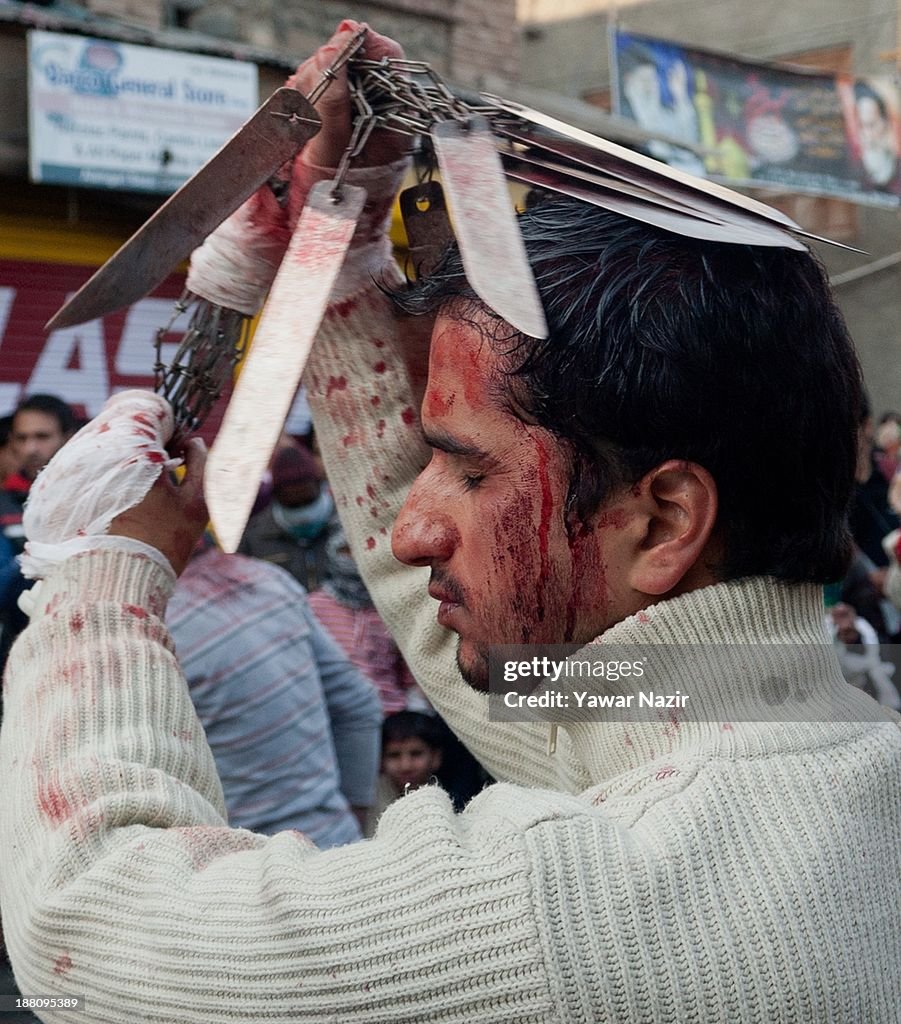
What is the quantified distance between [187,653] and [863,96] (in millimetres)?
10613

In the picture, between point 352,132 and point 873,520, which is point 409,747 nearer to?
point 873,520

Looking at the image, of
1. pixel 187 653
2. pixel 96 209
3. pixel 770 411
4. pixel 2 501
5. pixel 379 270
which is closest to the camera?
pixel 770 411

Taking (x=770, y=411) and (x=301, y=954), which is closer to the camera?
(x=301, y=954)

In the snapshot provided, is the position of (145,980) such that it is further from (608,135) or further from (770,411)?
(608,135)

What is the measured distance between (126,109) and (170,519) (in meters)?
6.04

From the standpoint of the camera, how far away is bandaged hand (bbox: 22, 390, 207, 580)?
1.42 m

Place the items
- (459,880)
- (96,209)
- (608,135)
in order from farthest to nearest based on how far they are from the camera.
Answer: (608,135)
(96,209)
(459,880)

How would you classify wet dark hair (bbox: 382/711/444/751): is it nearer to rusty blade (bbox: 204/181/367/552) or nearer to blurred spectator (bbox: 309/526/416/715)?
blurred spectator (bbox: 309/526/416/715)

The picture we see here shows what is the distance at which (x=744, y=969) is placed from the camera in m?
1.04

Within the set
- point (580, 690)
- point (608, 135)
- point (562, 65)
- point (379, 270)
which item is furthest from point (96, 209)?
point (562, 65)

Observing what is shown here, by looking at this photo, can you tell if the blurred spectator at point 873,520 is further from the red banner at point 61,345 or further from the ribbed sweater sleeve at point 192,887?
the ribbed sweater sleeve at point 192,887

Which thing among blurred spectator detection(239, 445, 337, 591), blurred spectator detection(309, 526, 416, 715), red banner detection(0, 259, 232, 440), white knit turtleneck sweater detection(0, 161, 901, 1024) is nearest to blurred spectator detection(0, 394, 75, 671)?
blurred spectator detection(239, 445, 337, 591)

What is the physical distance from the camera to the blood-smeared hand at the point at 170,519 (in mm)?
1433

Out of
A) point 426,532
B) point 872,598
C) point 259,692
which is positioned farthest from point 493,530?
point 872,598
